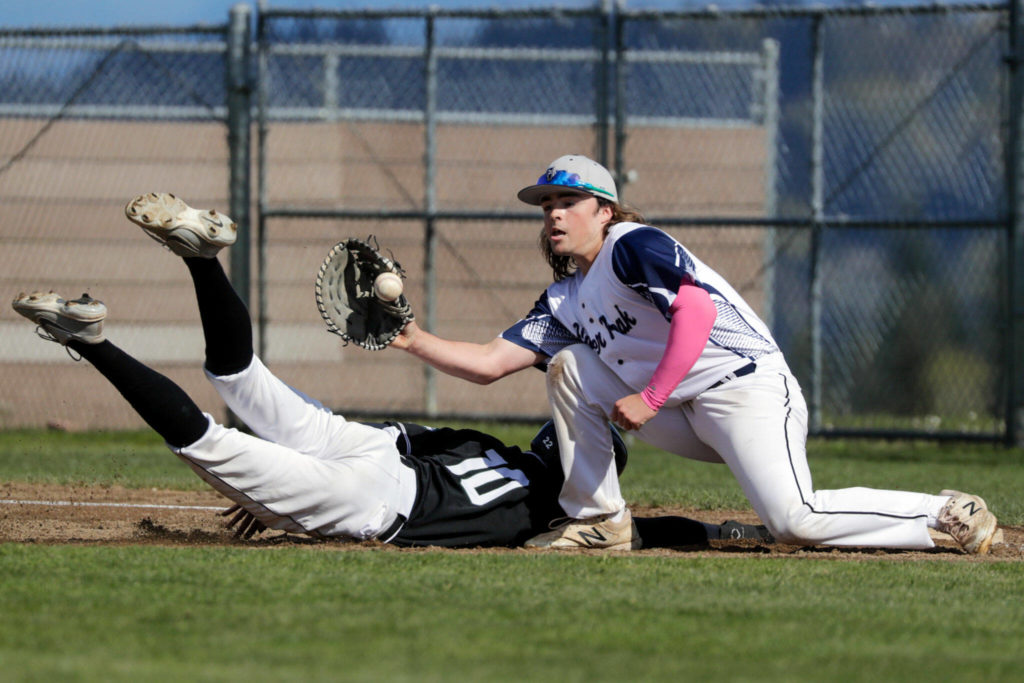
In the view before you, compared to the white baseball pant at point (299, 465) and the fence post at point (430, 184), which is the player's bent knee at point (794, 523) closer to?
the white baseball pant at point (299, 465)

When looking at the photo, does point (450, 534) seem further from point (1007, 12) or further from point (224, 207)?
point (1007, 12)

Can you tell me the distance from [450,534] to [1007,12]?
22.1 feet

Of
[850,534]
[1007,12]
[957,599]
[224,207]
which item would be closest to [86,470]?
[224,207]

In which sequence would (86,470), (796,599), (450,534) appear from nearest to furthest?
(796,599)
(450,534)
(86,470)

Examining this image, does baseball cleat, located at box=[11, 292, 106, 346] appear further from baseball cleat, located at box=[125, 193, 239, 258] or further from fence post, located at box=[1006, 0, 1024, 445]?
fence post, located at box=[1006, 0, 1024, 445]

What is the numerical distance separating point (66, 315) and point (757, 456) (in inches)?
89.0

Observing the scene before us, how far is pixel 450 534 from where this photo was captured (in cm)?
438

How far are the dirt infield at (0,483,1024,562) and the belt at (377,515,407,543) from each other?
4 centimetres

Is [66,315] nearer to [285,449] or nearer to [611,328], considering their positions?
[285,449]

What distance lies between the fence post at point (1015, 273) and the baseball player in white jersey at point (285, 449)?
210 inches

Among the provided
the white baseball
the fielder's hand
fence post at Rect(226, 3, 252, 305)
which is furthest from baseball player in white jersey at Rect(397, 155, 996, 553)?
fence post at Rect(226, 3, 252, 305)

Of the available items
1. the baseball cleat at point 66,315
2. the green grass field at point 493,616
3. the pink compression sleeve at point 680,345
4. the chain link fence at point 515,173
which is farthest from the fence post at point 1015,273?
the baseball cleat at point 66,315

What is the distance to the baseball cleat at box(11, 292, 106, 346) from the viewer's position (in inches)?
155

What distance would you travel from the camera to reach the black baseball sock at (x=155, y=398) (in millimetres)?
3883
